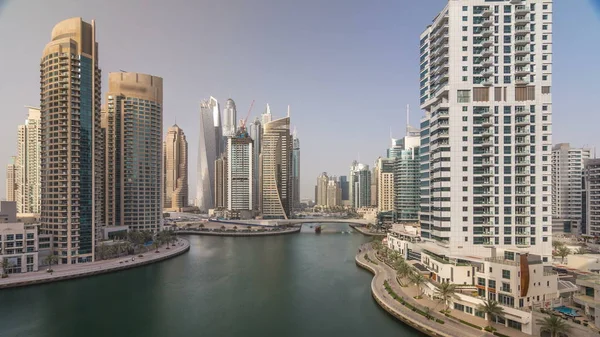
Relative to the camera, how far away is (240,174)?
445 feet

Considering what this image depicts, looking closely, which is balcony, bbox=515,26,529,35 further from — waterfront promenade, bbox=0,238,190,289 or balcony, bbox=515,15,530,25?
waterfront promenade, bbox=0,238,190,289

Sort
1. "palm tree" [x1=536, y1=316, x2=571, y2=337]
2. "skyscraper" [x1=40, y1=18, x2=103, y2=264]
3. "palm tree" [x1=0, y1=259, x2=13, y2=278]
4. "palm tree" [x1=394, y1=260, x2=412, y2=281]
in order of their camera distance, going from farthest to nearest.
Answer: "skyscraper" [x1=40, y1=18, x2=103, y2=264], "palm tree" [x1=0, y1=259, x2=13, y2=278], "palm tree" [x1=394, y1=260, x2=412, y2=281], "palm tree" [x1=536, y1=316, x2=571, y2=337]

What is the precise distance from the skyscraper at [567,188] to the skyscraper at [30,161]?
13479 centimetres

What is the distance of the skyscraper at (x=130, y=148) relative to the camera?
7888 centimetres

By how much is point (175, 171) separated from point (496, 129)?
575 ft

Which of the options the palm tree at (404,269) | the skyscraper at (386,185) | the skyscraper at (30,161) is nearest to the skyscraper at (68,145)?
the skyscraper at (30,161)

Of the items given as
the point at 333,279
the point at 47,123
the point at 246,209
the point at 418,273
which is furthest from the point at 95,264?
the point at 246,209

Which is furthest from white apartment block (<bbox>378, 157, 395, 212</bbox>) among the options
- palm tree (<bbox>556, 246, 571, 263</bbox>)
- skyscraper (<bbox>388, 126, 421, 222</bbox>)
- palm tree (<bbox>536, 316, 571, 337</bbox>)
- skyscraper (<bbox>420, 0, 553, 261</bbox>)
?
palm tree (<bbox>536, 316, 571, 337</bbox>)

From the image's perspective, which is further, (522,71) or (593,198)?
(593,198)

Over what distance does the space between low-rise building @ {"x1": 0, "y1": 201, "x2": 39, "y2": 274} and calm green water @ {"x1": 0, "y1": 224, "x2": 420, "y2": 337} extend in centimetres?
682

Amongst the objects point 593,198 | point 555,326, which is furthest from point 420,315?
point 593,198

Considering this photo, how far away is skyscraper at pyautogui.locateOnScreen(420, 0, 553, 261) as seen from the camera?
4056cm

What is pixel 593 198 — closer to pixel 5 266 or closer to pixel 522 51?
pixel 522 51

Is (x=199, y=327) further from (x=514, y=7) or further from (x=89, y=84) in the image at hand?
(x=514, y=7)
